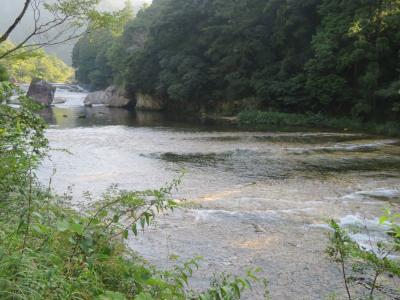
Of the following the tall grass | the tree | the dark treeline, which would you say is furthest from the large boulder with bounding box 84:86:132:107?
the tree

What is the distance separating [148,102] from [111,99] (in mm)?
7952

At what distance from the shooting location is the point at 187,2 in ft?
134

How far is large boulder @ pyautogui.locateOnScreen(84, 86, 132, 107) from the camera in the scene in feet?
170

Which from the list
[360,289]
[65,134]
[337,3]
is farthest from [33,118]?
[337,3]

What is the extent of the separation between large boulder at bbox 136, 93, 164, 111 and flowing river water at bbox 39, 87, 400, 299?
23233 millimetres

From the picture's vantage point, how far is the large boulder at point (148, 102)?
47156 millimetres

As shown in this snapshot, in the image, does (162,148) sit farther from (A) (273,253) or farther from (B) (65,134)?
(A) (273,253)

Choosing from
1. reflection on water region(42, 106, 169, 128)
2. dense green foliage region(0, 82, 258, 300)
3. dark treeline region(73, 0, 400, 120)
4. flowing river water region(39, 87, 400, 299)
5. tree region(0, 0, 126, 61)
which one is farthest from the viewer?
reflection on water region(42, 106, 169, 128)

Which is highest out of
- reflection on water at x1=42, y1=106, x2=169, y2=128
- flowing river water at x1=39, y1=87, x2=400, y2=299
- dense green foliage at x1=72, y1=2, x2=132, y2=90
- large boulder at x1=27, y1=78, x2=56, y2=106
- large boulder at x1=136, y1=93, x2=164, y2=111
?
dense green foliage at x1=72, y1=2, x2=132, y2=90

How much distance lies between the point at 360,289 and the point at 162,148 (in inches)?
553

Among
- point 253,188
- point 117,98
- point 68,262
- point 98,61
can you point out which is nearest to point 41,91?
point 117,98

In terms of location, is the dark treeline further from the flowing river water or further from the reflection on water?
the flowing river water

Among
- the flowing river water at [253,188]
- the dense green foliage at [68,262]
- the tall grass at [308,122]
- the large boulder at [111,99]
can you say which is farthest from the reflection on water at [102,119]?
the dense green foliage at [68,262]

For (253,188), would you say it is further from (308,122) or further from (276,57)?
(276,57)
